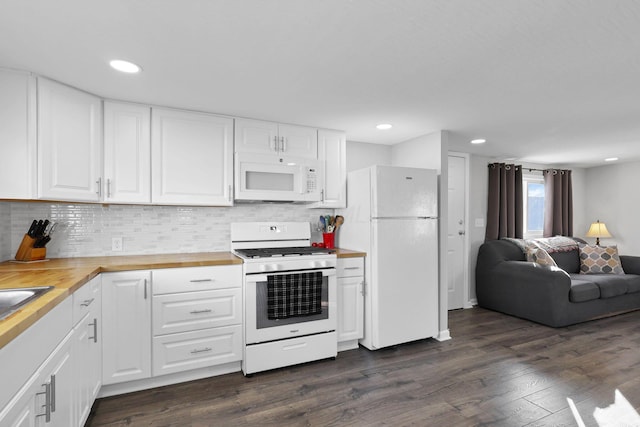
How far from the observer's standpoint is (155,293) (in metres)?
2.40

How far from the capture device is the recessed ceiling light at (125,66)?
199 cm

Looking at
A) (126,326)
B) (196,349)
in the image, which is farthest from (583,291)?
(126,326)

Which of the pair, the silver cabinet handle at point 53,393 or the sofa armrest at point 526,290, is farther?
the sofa armrest at point 526,290

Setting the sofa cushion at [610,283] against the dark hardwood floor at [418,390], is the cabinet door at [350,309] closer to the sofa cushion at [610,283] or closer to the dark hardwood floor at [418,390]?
the dark hardwood floor at [418,390]

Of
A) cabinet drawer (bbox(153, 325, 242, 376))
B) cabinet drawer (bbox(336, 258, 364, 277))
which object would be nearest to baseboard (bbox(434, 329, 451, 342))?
cabinet drawer (bbox(336, 258, 364, 277))

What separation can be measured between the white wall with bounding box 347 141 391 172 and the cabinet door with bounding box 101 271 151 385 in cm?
248

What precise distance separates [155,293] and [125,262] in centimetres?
31

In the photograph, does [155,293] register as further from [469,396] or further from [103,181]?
[469,396]

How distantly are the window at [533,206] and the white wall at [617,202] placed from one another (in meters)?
1.09

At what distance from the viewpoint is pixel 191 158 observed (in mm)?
2828

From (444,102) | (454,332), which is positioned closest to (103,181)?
(444,102)

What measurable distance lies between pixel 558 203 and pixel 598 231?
2.59ft

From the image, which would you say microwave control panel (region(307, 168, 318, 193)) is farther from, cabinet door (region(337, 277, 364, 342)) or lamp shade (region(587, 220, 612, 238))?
lamp shade (region(587, 220, 612, 238))

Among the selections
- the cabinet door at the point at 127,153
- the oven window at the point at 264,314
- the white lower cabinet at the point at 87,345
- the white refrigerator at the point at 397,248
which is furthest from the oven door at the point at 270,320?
the cabinet door at the point at 127,153
